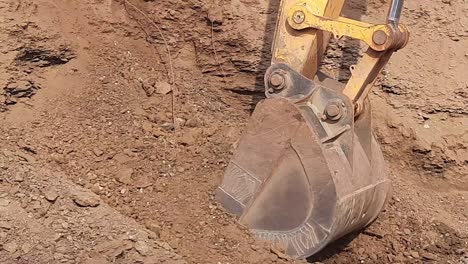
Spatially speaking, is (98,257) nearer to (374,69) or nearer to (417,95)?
(374,69)

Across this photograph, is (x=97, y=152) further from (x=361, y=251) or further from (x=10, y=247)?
(x=361, y=251)

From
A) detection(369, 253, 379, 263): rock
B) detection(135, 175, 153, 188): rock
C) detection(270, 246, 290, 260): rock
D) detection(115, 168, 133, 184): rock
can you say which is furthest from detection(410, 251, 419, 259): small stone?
detection(115, 168, 133, 184): rock

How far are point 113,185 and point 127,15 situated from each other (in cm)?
135

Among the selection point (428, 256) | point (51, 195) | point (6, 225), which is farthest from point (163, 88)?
point (428, 256)

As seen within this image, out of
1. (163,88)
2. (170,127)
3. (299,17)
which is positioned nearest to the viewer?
(299,17)

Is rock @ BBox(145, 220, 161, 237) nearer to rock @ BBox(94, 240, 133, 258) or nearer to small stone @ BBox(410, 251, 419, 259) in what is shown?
rock @ BBox(94, 240, 133, 258)

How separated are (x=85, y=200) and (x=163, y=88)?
1231 mm

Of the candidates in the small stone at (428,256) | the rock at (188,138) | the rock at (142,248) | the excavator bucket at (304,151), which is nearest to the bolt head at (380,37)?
the excavator bucket at (304,151)

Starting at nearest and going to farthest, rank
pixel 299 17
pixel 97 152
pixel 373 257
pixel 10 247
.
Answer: pixel 10 247
pixel 299 17
pixel 97 152
pixel 373 257

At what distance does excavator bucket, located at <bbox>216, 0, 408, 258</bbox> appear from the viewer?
3.88 meters

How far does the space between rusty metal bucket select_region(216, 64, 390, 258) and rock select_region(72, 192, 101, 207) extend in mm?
631

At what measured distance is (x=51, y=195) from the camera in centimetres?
388

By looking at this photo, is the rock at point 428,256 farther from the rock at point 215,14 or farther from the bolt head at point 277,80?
the rock at point 215,14

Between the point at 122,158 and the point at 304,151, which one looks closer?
the point at 304,151
